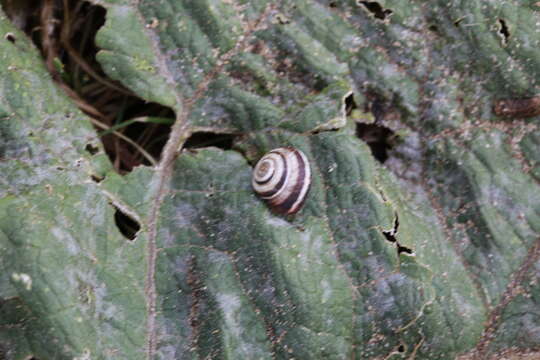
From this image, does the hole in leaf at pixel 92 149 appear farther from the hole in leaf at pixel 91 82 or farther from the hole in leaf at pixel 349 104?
the hole in leaf at pixel 349 104

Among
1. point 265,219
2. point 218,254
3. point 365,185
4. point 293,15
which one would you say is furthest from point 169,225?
point 293,15

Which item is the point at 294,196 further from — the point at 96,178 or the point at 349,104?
the point at 96,178

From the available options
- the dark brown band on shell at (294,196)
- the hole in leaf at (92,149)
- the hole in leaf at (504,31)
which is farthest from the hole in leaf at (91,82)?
the hole in leaf at (504,31)

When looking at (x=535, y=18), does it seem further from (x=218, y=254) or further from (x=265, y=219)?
(x=218, y=254)

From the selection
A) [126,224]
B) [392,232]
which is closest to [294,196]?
[392,232]

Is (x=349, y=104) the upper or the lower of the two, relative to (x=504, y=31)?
lower

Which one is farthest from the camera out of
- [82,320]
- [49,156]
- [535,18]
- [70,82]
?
[70,82]
